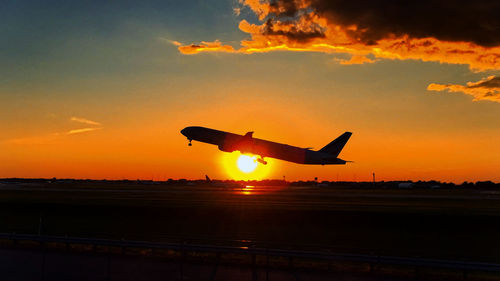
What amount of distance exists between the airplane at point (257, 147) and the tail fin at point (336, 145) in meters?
4.92

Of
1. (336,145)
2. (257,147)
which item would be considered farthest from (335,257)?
(336,145)

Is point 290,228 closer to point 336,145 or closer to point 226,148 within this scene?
point 226,148

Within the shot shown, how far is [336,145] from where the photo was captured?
89.4 metres

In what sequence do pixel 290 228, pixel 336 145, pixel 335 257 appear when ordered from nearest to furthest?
pixel 335 257 < pixel 290 228 < pixel 336 145

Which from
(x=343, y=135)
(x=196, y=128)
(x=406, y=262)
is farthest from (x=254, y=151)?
(x=406, y=262)

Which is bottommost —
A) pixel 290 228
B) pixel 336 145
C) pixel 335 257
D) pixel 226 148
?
A: pixel 290 228

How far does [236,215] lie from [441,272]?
2790 cm

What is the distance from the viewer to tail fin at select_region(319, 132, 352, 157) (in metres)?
89.3

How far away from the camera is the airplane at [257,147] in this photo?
80.4m

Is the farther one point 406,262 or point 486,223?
point 486,223

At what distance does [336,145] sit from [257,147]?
17471 mm

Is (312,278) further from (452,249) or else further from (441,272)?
(452,249)

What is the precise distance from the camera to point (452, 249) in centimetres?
3412

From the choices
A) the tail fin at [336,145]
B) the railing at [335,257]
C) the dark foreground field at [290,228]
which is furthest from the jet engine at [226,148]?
the railing at [335,257]
